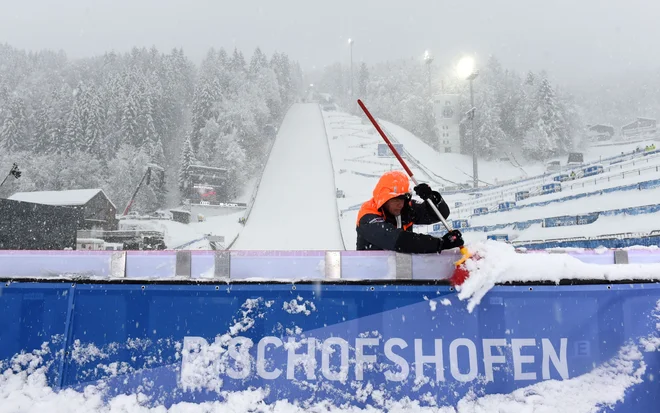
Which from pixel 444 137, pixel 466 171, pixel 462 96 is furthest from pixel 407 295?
pixel 462 96

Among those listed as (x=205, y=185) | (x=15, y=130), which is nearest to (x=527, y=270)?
(x=205, y=185)

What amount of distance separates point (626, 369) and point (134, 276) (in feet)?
11.4

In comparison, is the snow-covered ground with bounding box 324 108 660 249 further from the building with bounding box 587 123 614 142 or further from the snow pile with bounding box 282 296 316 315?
the snow pile with bounding box 282 296 316 315

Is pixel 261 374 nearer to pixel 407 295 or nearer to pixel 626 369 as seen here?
pixel 407 295

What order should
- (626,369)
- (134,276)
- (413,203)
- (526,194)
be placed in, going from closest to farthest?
(626,369) → (134,276) → (413,203) → (526,194)

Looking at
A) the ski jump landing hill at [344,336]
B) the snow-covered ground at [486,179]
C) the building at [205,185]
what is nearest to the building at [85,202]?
the building at [205,185]

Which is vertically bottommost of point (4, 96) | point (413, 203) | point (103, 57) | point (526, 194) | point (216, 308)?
point (216, 308)

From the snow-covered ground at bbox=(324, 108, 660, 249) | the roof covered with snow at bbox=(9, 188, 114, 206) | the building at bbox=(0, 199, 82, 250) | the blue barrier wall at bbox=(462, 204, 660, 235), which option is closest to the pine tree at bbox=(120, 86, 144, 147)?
the snow-covered ground at bbox=(324, 108, 660, 249)

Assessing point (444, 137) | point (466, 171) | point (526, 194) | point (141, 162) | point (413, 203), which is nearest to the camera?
point (413, 203)

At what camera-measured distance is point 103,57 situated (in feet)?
327

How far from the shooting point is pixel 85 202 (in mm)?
39000

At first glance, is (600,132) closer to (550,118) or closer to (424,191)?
(550,118)

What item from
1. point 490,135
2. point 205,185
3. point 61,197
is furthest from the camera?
point 490,135

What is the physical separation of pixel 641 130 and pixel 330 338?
11216 centimetres
